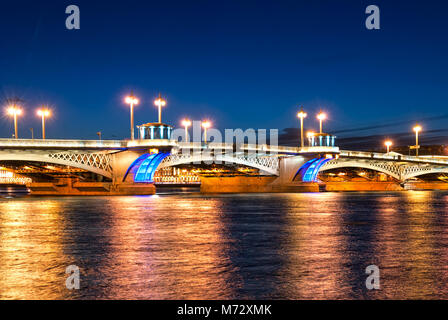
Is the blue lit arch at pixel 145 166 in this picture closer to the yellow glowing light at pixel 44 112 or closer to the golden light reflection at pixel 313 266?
the yellow glowing light at pixel 44 112

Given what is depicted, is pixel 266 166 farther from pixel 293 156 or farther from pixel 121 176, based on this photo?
pixel 121 176

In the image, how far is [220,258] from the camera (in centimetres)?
1220

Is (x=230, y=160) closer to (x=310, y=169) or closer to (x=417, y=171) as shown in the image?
(x=310, y=169)

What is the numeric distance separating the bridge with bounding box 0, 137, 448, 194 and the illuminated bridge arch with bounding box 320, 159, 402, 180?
22 cm

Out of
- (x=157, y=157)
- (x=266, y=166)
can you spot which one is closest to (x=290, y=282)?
(x=157, y=157)

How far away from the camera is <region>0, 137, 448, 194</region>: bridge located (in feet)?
212

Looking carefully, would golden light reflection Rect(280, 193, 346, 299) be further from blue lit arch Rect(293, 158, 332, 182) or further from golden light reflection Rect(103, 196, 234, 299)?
blue lit arch Rect(293, 158, 332, 182)

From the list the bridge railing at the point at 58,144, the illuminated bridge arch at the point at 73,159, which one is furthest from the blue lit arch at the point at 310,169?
the illuminated bridge arch at the point at 73,159

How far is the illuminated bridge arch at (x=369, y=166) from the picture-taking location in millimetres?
98875

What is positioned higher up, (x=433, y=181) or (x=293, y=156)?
(x=293, y=156)

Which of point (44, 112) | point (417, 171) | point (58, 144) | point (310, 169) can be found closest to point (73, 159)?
point (58, 144)

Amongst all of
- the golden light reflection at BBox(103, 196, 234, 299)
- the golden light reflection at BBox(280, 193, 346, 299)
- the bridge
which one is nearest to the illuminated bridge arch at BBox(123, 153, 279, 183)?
the bridge
